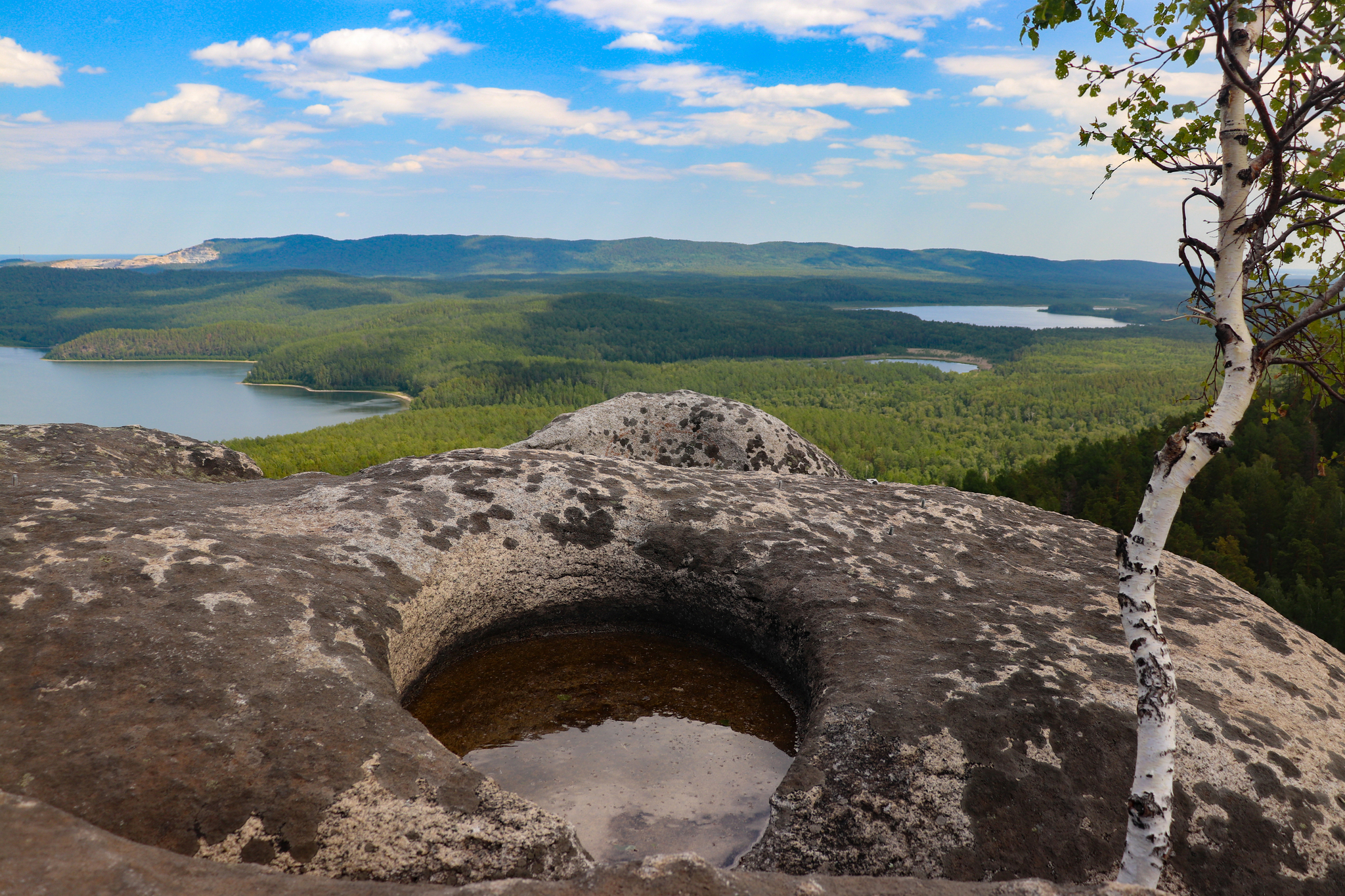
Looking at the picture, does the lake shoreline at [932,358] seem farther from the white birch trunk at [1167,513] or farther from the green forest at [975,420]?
the white birch trunk at [1167,513]

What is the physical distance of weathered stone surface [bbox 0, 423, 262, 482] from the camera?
1090cm

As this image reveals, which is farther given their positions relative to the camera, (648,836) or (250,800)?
(648,836)

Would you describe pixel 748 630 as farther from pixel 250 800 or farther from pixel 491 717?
pixel 250 800

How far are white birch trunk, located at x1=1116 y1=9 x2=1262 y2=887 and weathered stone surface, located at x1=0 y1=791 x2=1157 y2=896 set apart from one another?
1.32ft

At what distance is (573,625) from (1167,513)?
6.69 meters

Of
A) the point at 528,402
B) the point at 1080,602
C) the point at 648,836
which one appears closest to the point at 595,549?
the point at 648,836

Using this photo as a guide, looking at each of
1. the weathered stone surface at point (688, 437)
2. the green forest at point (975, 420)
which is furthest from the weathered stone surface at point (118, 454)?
the green forest at point (975, 420)

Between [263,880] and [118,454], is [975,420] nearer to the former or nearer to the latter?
[118,454]

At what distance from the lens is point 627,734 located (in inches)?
279

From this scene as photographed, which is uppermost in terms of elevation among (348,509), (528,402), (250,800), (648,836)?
(348,509)

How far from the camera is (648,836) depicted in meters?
5.65

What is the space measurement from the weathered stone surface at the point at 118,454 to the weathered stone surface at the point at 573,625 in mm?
3156

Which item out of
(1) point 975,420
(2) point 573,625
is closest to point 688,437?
(2) point 573,625

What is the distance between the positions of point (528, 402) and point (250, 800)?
12822 cm
